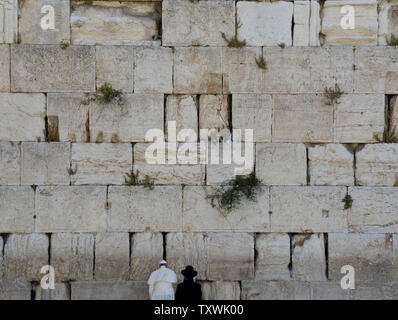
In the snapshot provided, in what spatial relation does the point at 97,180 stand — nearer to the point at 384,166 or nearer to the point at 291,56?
the point at 291,56

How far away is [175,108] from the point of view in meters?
6.50

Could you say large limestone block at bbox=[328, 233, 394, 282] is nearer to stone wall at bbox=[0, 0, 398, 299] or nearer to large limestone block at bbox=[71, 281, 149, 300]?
stone wall at bbox=[0, 0, 398, 299]

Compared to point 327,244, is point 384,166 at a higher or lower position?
higher

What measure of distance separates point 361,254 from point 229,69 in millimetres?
3359

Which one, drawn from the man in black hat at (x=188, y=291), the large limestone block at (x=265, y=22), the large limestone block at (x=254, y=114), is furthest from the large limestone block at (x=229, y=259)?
the large limestone block at (x=265, y=22)

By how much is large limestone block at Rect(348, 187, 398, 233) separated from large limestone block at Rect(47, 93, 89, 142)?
4.22 metres

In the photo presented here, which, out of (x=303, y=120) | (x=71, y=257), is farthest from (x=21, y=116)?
(x=303, y=120)

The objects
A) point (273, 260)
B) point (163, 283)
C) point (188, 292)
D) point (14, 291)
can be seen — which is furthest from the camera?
point (273, 260)

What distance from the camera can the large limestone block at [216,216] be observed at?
6.41m

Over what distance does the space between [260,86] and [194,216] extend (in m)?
2.17

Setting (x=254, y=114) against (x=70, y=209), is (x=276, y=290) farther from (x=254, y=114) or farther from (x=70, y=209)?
(x=70, y=209)

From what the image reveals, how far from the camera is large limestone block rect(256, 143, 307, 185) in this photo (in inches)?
254

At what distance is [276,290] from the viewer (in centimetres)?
636

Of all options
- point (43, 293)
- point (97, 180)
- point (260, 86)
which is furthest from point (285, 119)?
point (43, 293)
